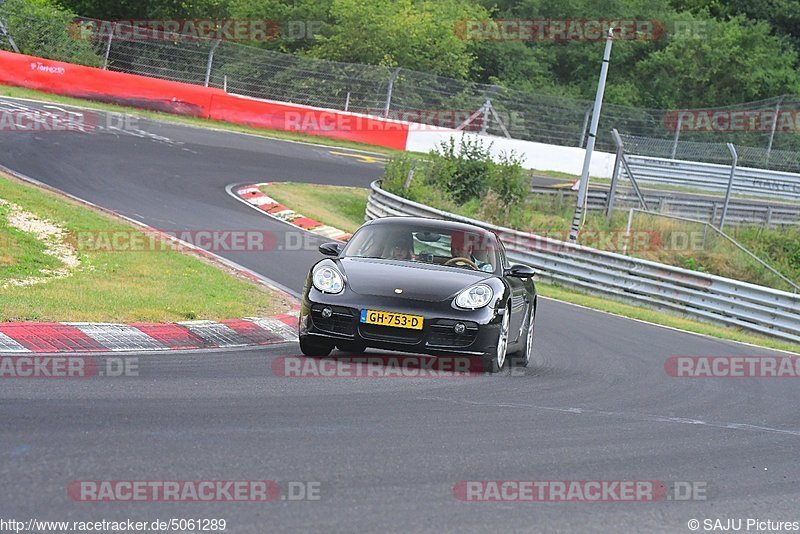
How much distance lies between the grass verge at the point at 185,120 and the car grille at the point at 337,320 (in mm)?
23816

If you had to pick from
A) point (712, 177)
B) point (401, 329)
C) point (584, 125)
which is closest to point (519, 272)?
point (401, 329)

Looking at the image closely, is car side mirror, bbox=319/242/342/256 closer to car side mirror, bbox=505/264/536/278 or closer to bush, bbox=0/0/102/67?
car side mirror, bbox=505/264/536/278

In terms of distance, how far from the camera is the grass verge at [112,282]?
1055 cm

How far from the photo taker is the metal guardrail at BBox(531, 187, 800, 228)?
30.3 meters

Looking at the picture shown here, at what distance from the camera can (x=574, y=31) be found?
185ft

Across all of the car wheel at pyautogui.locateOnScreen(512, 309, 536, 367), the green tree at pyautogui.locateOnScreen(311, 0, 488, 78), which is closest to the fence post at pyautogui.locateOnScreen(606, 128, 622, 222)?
the car wheel at pyautogui.locateOnScreen(512, 309, 536, 367)

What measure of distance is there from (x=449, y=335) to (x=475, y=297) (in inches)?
17.9

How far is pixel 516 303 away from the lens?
1089cm

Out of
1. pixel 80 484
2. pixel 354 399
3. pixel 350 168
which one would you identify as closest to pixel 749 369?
pixel 354 399

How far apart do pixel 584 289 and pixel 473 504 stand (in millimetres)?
16604

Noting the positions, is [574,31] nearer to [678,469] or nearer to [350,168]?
[350,168]

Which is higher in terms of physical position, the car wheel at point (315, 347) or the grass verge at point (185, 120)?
the grass verge at point (185, 120)

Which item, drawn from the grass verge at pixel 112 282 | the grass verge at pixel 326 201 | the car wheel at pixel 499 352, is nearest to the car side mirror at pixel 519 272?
the car wheel at pixel 499 352

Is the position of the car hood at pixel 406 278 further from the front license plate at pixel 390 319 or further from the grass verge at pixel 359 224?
the grass verge at pixel 359 224
